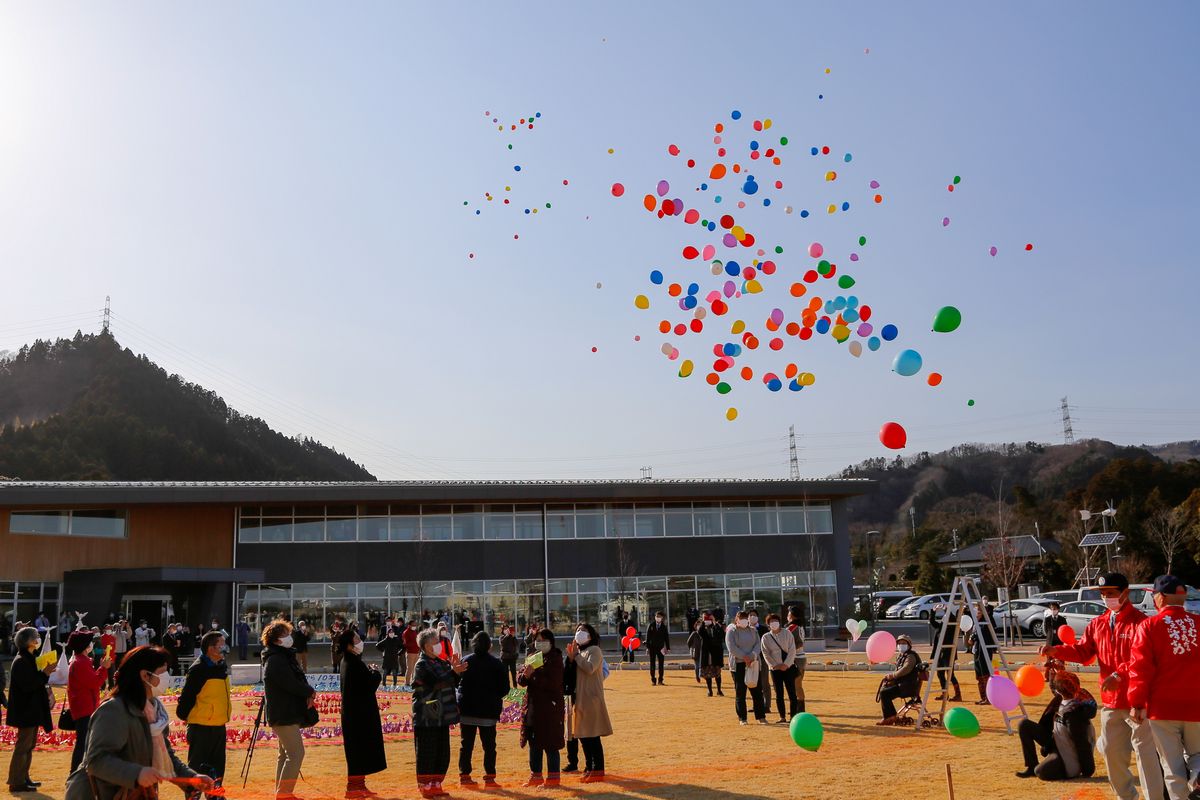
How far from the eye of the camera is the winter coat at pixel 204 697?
880 cm

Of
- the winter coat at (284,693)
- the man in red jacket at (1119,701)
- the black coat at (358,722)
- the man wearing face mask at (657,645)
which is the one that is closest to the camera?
the man in red jacket at (1119,701)

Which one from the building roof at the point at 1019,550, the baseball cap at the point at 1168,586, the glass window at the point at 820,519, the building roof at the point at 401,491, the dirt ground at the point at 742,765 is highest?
the building roof at the point at 401,491

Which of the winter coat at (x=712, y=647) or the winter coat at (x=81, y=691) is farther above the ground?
the winter coat at (x=81, y=691)

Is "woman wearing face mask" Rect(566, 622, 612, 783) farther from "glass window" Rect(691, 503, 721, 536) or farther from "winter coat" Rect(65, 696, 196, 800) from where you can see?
"glass window" Rect(691, 503, 721, 536)

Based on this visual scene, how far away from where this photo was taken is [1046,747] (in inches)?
402

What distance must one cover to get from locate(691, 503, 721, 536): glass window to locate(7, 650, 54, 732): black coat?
35.0 m

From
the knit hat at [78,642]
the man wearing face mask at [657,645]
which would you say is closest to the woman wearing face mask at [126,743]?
the knit hat at [78,642]

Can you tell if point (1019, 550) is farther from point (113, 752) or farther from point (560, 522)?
point (113, 752)

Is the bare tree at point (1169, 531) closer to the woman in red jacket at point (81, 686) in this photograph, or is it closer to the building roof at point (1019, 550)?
Result: the building roof at point (1019, 550)

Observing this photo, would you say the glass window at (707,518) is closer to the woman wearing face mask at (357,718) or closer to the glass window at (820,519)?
the glass window at (820,519)

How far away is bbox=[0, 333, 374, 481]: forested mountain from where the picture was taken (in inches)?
2876

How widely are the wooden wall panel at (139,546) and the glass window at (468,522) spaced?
869cm

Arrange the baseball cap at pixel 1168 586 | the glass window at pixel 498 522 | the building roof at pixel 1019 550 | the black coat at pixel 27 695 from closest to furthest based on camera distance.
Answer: the baseball cap at pixel 1168 586
the black coat at pixel 27 695
the glass window at pixel 498 522
the building roof at pixel 1019 550

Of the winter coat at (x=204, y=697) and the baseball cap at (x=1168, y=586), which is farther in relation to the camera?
the winter coat at (x=204, y=697)
